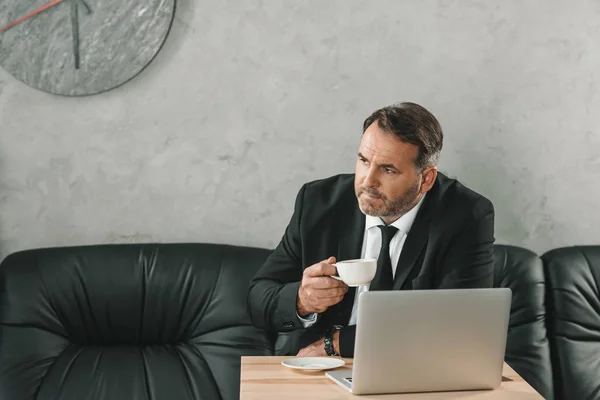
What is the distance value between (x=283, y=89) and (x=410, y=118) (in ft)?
2.30

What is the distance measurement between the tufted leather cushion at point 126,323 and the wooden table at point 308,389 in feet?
2.06

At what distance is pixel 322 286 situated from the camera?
191 centimetres

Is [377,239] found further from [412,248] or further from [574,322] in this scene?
[574,322]

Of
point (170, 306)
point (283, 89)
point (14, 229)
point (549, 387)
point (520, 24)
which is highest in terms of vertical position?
point (520, 24)

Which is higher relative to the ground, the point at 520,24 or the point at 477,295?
the point at 520,24

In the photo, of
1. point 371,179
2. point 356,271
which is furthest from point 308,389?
point 371,179

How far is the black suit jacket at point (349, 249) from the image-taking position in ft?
7.08

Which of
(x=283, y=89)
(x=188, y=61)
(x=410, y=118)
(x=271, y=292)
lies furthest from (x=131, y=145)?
(x=410, y=118)

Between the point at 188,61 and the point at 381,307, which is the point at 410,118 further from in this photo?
the point at 188,61

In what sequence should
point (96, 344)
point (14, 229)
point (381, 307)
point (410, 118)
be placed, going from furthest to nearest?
1. point (14, 229)
2. point (96, 344)
3. point (410, 118)
4. point (381, 307)

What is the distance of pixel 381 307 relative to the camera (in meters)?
1.62

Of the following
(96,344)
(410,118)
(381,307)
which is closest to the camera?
(381,307)

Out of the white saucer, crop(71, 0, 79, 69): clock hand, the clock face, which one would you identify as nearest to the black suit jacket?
A: the white saucer

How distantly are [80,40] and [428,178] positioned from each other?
4.04 ft
